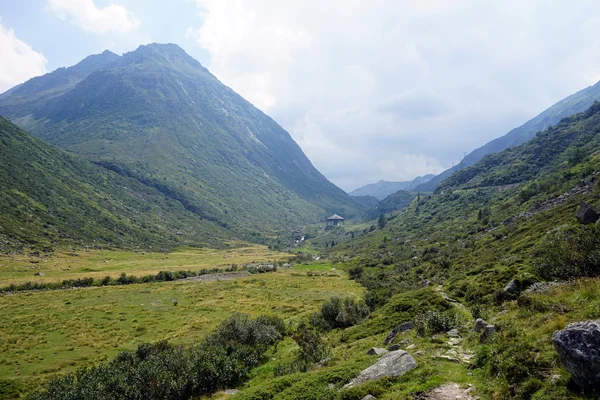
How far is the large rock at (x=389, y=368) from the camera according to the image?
1853 centimetres

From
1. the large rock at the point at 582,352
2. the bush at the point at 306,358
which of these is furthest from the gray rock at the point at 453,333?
the large rock at the point at 582,352

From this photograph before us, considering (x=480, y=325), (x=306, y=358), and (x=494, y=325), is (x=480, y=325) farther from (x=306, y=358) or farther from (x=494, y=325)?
(x=306, y=358)

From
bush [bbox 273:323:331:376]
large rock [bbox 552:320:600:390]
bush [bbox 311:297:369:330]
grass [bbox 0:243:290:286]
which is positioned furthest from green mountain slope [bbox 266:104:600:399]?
grass [bbox 0:243:290:286]

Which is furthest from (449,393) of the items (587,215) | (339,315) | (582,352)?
(587,215)

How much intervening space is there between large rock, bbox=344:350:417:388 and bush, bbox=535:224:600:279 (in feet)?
62.5

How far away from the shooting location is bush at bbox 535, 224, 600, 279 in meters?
26.8

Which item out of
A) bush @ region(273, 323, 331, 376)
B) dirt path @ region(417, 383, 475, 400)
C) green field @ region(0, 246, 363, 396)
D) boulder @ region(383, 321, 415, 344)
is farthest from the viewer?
green field @ region(0, 246, 363, 396)

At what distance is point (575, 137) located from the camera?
→ 182500 millimetres

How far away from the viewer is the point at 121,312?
66.0 m

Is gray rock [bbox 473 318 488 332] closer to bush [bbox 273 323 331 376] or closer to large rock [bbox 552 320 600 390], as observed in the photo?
large rock [bbox 552 320 600 390]

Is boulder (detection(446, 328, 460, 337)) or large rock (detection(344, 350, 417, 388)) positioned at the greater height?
large rock (detection(344, 350, 417, 388))

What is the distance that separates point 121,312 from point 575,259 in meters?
76.3

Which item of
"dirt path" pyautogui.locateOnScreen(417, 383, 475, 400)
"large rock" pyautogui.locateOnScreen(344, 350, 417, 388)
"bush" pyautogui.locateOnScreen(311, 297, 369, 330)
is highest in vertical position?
"dirt path" pyautogui.locateOnScreen(417, 383, 475, 400)

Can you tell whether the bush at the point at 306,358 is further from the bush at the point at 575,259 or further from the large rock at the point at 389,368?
the bush at the point at 575,259
